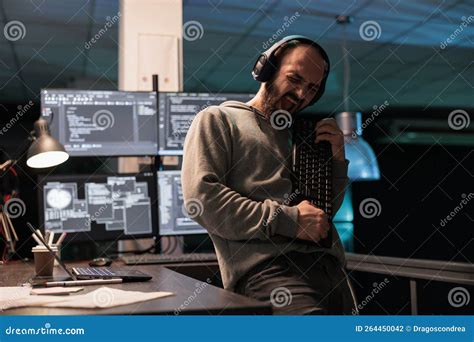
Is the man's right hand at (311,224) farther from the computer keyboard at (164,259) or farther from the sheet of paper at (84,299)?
the computer keyboard at (164,259)

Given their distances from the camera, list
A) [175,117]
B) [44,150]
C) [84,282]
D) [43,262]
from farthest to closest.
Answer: [175,117]
[44,150]
[43,262]
[84,282]

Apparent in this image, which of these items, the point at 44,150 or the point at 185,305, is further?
the point at 44,150

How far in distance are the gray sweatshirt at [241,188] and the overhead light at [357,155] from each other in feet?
5.88

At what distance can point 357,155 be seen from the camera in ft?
11.3

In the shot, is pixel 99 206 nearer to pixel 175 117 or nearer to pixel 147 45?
pixel 175 117

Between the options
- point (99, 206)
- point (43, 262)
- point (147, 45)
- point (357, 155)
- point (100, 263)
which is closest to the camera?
point (43, 262)

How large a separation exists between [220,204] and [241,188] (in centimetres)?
10

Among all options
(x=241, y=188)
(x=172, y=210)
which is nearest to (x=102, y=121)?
(x=172, y=210)

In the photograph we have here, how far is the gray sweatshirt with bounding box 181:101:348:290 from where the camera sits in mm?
1463

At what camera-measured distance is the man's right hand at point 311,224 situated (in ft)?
4.86

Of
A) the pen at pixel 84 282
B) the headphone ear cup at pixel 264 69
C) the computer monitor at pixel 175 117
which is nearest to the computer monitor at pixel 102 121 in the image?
the computer monitor at pixel 175 117

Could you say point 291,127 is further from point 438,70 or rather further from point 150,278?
point 438,70

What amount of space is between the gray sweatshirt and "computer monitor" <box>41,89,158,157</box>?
1.08 m
